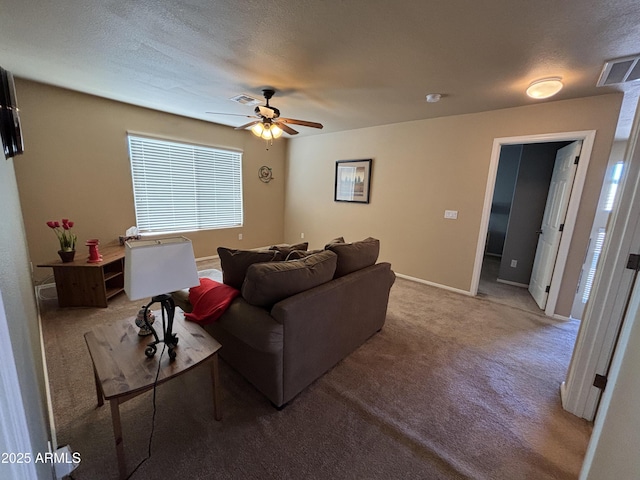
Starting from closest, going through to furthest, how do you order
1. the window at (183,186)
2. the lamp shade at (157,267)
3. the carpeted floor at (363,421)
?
the lamp shade at (157,267) < the carpeted floor at (363,421) < the window at (183,186)

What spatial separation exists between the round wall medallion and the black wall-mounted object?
4.19 meters

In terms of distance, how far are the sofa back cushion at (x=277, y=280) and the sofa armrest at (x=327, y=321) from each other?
0.06 meters

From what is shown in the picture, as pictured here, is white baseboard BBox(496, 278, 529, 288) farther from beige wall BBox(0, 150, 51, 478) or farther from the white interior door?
beige wall BBox(0, 150, 51, 478)

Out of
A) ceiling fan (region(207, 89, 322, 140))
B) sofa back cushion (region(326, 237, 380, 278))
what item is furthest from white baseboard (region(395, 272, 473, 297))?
ceiling fan (region(207, 89, 322, 140))

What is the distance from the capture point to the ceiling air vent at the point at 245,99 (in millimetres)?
3050

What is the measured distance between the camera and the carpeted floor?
1344mm

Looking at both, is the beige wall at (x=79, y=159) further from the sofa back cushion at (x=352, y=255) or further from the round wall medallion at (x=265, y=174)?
the sofa back cushion at (x=352, y=255)

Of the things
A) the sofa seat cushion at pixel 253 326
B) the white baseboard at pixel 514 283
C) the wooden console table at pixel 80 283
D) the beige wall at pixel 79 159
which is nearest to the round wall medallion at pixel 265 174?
the beige wall at pixel 79 159

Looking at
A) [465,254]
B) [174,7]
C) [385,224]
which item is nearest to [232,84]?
[174,7]

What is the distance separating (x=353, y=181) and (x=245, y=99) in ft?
7.32

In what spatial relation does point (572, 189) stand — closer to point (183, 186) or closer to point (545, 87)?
point (545, 87)

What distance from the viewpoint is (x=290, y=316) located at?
155 centimetres

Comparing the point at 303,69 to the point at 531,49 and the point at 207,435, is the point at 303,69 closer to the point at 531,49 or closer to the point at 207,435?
the point at 531,49

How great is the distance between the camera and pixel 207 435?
4.86 ft
